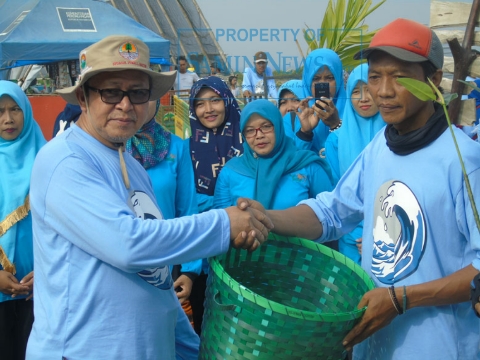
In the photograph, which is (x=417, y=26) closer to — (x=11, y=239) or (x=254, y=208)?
(x=254, y=208)

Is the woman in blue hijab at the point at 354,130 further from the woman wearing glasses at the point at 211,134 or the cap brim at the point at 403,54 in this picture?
the cap brim at the point at 403,54

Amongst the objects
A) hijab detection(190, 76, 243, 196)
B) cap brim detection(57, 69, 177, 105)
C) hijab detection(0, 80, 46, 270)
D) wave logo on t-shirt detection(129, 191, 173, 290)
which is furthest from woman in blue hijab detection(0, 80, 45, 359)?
wave logo on t-shirt detection(129, 191, 173, 290)

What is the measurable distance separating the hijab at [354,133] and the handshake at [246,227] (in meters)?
2.10

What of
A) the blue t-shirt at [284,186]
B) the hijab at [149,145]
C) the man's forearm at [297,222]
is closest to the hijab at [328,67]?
the blue t-shirt at [284,186]

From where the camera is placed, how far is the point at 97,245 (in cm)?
173

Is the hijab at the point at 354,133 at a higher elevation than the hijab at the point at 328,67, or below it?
below

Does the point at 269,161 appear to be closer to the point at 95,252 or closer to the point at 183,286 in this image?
the point at 183,286

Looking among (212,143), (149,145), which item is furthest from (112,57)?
(212,143)

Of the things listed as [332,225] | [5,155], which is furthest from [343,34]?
[332,225]

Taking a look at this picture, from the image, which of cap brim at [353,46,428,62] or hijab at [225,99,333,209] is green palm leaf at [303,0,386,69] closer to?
hijab at [225,99,333,209]

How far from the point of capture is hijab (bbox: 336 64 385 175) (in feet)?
13.1

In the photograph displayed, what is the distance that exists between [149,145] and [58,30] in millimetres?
10726

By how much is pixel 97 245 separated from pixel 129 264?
113mm

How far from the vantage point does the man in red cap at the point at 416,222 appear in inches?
70.1
